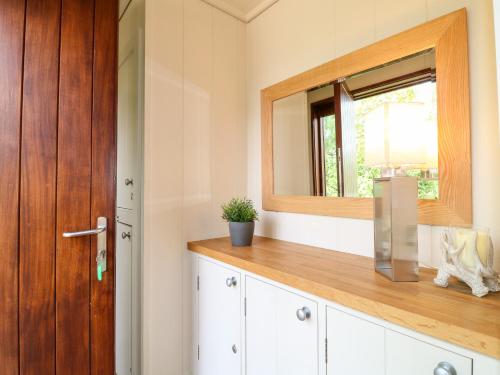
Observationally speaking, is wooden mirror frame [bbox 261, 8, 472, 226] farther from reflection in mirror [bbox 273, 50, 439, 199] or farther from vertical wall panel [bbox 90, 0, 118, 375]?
vertical wall panel [bbox 90, 0, 118, 375]

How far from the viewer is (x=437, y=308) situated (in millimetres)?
702

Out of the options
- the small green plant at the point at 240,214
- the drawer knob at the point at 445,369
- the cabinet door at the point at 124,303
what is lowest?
the cabinet door at the point at 124,303

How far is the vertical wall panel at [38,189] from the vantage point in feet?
3.15

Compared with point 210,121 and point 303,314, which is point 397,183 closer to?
point 303,314

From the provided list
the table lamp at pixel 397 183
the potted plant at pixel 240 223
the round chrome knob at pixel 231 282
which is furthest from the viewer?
the potted plant at pixel 240 223

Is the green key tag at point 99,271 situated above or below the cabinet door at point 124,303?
above

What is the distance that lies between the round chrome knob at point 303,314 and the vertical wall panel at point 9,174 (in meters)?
0.94

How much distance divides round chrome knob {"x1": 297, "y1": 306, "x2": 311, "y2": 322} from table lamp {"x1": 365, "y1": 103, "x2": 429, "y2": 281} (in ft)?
0.95

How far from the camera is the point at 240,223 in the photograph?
1.45 m

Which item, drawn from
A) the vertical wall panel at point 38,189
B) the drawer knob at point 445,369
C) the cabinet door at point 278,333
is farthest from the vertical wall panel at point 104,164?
the drawer knob at point 445,369

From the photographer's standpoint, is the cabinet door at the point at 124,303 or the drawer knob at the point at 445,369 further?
the cabinet door at the point at 124,303

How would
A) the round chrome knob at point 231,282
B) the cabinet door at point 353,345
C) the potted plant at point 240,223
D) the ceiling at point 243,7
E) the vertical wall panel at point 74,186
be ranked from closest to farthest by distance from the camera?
the cabinet door at point 353,345
the vertical wall panel at point 74,186
the round chrome knob at point 231,282
the potted plant at point 240,223
the ceiling at point 243,7

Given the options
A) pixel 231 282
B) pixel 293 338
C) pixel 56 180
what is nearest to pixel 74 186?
pixel 56 180

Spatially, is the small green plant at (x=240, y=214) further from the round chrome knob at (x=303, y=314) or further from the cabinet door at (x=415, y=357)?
the cabinet door at (x=415, y=357)
